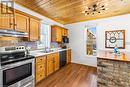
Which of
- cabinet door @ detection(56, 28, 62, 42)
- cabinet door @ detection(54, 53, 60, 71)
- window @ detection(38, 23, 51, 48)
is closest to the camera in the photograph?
cabinet door @ detection(54, 53, 60, 71)

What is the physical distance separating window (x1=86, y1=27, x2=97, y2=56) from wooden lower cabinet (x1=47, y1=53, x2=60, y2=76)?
2048mm

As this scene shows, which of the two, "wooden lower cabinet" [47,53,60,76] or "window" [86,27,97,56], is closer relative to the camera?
"wooden lower cabinet" [47,53,60,76]

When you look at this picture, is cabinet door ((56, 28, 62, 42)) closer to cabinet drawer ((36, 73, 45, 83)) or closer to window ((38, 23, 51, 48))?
window ((38, 23, 51, 48))

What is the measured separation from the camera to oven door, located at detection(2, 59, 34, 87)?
1905 millimetres

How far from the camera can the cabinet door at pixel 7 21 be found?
2.22 m

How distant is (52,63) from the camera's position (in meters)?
3.88

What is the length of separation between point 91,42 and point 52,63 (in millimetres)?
2617

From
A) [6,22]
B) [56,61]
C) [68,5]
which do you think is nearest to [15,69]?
[6,22]

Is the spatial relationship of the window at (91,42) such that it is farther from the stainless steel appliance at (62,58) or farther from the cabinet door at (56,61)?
the cabinet door at (56,61)

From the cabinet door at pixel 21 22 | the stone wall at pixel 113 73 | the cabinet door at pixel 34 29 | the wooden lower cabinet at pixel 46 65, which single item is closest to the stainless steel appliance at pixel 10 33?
the cabinet door at pixel 21 22

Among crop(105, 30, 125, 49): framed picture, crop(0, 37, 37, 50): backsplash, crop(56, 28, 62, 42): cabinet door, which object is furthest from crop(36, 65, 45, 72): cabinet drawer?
crop(105, 30, 125, 49): framed picture

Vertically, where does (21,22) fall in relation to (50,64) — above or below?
above

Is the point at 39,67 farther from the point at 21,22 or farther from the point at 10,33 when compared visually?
the point at 21,22

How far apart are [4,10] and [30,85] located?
1.99 metres
